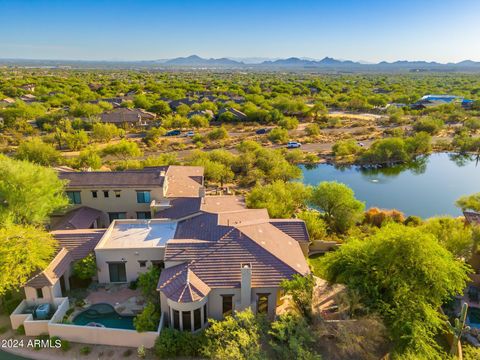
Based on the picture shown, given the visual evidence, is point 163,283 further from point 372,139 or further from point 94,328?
point 372,139

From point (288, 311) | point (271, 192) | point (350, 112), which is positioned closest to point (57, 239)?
point (288, 311)

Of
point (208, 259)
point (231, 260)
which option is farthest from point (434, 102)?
point (208, 259)

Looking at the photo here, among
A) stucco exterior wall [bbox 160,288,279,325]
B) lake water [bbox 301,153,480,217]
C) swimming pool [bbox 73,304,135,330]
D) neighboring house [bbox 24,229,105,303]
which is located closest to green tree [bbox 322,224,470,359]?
stucco exterior wall [bbox 160,288,279,325]

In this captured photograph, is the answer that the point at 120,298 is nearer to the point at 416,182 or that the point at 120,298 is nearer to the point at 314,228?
the point at 314,228

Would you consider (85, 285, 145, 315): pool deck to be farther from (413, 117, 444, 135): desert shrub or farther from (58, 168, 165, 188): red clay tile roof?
(413, 117, 444, 135): desert shrub

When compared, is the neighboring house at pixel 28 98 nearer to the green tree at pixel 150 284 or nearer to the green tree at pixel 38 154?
the green tree at pixel 38 154

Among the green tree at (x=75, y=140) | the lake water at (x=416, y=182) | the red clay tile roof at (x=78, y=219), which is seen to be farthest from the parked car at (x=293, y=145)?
the red clay tile roof at (x=78, y=219)
